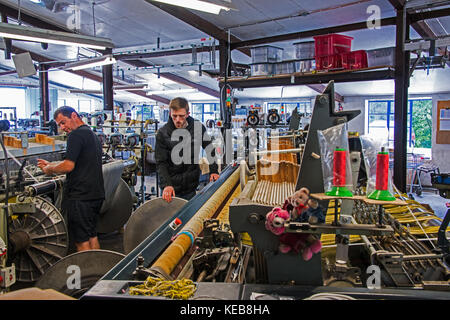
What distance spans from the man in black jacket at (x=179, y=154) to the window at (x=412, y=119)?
7.07m

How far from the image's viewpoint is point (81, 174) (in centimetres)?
272

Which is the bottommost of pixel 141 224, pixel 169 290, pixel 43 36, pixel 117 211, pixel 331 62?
pixel 117 211

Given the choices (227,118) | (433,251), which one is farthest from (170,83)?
(433,251)

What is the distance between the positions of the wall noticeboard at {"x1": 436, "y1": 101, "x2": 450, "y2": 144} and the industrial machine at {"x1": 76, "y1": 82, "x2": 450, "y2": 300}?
24.0ft

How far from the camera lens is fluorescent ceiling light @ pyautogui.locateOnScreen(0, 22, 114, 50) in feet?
11.7

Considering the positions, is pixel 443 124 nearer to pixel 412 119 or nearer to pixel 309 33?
pixel 412 119

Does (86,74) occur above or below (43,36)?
above

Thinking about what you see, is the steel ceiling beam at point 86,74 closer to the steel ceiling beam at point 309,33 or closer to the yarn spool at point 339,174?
the steel ceiling beam at point 309,33

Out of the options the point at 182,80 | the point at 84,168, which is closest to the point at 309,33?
the point at 84,168

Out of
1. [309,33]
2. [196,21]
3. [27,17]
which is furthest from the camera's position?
[27,17]

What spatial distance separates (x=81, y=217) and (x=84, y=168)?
385mm

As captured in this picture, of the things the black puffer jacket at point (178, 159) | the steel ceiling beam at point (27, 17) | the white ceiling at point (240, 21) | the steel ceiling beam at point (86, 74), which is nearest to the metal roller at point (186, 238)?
the black puffer jacket at point (178, 159)

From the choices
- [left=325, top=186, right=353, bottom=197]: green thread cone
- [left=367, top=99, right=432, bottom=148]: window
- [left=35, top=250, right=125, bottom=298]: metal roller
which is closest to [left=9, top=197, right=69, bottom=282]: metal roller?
[left=35, top=250, right=125, bottom=298]: metal roller
